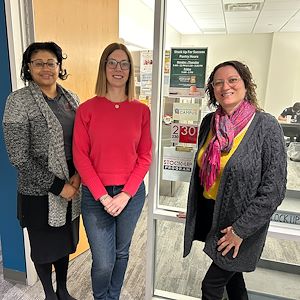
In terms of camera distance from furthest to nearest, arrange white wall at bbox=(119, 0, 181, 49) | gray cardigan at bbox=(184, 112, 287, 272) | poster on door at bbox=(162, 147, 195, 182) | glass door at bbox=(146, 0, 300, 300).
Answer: white wall at bbox=(119, 0, 181, 49), poster on door at bbox=(162, 147, 195, 182), glass door at bbox=(146, 0, 300, 300), gray cardigan at bbox=(184, 112, 287, 272)

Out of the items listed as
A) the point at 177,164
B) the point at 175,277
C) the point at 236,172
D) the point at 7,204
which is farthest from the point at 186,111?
the point at 7,204

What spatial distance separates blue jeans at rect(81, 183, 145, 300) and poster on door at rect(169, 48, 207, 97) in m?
0.59

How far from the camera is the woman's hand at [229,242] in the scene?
1229mm

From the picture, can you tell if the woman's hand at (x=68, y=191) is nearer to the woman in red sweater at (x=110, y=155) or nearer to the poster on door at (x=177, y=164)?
the woman in red sweater at (x=110, y=155)

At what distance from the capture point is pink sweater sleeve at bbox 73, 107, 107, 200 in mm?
1439

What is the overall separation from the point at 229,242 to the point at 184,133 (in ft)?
2.21

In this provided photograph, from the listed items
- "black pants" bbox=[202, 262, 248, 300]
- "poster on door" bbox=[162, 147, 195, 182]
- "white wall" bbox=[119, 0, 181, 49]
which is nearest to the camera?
"black pants" bbox=[202, 262, 248, 300]

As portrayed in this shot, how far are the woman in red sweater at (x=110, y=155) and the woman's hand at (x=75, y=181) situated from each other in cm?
7

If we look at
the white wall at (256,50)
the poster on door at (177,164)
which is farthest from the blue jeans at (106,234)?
the white wall at (256,50)

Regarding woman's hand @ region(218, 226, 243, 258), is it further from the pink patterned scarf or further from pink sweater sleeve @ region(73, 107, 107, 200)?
pink sweater sleeve @ region(73, 107, 107, 200)

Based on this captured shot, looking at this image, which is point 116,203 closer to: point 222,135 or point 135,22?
point 222,135

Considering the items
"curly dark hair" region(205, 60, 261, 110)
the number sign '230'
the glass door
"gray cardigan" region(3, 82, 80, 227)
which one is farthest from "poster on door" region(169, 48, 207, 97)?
"gray cardigan" region(3, 82, 80, 227)

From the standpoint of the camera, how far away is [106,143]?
4.73 ft

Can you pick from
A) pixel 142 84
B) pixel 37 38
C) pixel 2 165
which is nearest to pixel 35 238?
pixel 2 165
